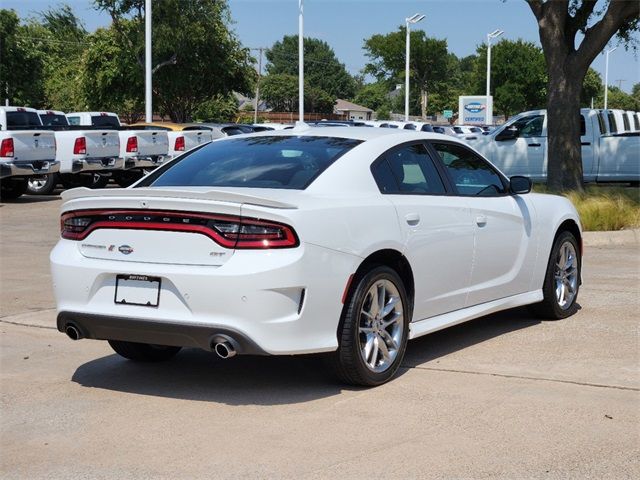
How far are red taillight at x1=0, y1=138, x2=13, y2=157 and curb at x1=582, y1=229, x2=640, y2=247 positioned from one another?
37.4 feet

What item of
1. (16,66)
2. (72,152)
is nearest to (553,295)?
(72,152)

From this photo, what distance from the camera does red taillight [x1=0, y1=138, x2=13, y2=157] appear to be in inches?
779

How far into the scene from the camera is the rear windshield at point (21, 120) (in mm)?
23109

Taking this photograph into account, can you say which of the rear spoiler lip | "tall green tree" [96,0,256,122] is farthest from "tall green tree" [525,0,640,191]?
"tall green tree" [96,0,256,122]

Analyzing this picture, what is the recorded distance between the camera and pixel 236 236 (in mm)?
5531

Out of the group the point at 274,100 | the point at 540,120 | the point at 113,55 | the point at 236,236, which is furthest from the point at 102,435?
the point at 274,100

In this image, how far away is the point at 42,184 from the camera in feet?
74.0

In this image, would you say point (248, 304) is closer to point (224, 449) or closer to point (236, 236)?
point (236, 236)

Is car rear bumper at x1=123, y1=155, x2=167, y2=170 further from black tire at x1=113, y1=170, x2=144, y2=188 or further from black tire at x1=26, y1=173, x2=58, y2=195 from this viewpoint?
black tire at x1=26, y1=173, x2=58, y2=195

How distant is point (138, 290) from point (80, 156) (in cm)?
1661

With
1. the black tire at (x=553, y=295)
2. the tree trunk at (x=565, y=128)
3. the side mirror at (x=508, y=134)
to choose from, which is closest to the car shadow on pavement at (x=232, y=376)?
the black tire at (x=553, y=295)

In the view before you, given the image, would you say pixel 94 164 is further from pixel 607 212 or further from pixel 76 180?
pixel 607 212

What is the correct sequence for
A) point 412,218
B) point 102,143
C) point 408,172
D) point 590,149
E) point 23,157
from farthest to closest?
1. point 590,149
2. point 102,143
3. point 23,157
4. point 408,172
5. point 412,218

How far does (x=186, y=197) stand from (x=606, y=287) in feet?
18.5
